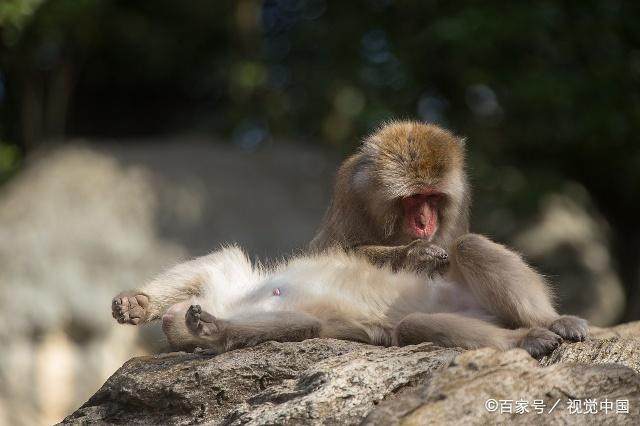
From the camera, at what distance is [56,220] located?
9367mm

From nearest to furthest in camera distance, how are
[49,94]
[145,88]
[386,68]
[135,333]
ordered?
[135,333] → [386,68] → [49,94] → [145,88]

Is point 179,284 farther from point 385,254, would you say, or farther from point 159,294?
point 385,254

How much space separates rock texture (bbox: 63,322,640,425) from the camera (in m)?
3.21

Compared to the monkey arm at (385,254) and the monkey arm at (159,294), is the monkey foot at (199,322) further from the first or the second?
the monkey arm at (385,254)

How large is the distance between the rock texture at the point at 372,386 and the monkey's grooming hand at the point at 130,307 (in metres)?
0.27

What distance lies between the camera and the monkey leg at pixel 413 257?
4.48 meters

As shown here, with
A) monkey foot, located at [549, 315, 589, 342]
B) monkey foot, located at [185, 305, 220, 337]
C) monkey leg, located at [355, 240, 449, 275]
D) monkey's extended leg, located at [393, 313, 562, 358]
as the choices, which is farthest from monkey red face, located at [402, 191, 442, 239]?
monkey foot, located at [185, 305, 220, 337]

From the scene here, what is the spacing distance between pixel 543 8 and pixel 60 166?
5.14m

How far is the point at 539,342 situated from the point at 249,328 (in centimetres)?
119

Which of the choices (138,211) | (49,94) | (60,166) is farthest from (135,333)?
(49,94)

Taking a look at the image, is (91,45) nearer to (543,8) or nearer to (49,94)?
(49,94)

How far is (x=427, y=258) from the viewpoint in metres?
4.51

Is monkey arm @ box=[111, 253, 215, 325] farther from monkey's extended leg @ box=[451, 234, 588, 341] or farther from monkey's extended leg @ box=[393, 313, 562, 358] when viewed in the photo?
monkey's extended leg @ box=[451, 234, 588, 341]
